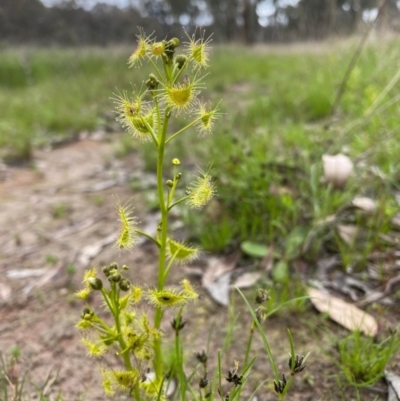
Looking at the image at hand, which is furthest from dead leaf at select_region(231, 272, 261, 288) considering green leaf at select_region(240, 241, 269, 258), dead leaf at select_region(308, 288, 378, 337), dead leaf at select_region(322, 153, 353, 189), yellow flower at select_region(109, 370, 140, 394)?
yellow flower at select_region(109, 370, 140, 394)

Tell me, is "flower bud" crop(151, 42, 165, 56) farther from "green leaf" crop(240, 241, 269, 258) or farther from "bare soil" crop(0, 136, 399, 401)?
"green leaf" crop(240, 241, 269, 258)

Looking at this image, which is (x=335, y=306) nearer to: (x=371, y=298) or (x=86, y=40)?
(x=371, y=298)

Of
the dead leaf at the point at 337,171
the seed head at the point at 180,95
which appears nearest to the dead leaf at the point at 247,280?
the dead leaf at the point at 337,171

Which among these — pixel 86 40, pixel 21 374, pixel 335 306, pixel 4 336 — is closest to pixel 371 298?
pixel 335 306

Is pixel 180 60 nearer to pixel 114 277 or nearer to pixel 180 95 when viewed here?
pixel 180 95

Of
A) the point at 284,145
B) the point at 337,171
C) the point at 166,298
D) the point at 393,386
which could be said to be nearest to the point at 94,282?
the point at 166,298
